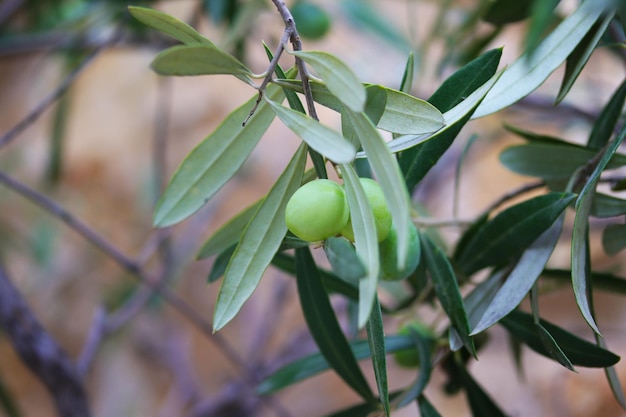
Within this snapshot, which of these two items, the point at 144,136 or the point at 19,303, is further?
the point at 144,136

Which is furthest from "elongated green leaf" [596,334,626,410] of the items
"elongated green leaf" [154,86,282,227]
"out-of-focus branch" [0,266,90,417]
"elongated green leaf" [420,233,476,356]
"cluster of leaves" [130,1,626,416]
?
"out-of-focus branch" [0,266,90,417]

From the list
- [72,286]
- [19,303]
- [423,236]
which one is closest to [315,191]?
[423,236]

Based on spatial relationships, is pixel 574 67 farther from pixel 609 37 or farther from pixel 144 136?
pixel 144 136

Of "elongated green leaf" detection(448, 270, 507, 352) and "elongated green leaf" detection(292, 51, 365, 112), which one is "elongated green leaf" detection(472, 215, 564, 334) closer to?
"elongated green leaf" detection(448, 270, 507, 352)

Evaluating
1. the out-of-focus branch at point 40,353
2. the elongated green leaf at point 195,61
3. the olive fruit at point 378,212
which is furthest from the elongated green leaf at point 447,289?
the out-of-focus branch at point 40,353

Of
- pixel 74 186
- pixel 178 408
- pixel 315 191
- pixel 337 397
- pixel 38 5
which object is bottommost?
pixel 337 397

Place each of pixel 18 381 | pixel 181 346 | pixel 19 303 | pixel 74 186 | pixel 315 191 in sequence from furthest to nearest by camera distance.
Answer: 1. pixel 74 186
2. pixel 18 381
3. pixel 181 346
4. pixel 19 303
5. pixel 315 191

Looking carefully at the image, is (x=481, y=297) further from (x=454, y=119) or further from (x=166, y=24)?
(x=166, y=24)
